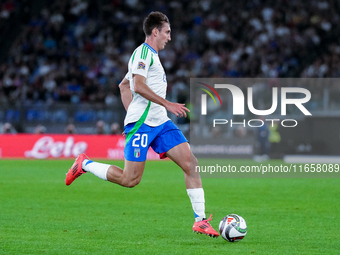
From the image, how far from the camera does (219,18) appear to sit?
1023 inches

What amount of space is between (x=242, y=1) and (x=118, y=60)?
641 cm

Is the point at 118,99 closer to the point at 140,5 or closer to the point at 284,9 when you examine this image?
the point at 140,5

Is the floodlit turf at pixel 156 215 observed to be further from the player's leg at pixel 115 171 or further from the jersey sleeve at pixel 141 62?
the jersey sleeve at pixel 141 62

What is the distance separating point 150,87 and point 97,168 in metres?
1.19

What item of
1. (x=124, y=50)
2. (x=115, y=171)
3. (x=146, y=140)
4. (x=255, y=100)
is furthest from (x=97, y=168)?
(x=124, y=50)

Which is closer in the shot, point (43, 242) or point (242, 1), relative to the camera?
point (43, 242)

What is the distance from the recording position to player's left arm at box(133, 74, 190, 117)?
19.2 ft

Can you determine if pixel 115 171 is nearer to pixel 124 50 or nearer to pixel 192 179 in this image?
pixel 192 179

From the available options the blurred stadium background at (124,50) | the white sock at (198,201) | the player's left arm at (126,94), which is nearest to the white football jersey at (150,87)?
the player's left arm at (126,94)

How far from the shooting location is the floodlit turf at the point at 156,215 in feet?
18.6

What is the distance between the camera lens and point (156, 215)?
7957mm

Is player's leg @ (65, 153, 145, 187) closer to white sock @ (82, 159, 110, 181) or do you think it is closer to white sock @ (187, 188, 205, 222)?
white sock @ (82, 159, 110, 181)

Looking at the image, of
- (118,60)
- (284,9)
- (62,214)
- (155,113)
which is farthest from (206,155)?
(155,113)

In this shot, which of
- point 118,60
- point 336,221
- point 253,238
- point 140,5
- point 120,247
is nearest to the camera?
point 120,247
